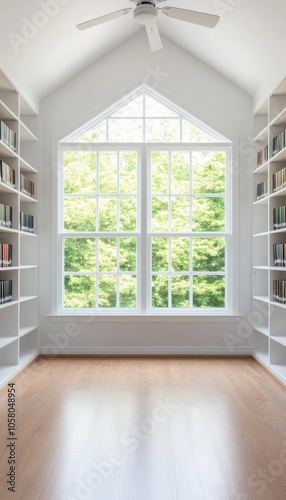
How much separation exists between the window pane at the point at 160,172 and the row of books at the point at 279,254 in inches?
64.7

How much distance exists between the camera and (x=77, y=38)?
513 cm

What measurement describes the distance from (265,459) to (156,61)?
4783mm

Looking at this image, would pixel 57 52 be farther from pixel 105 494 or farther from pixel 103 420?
pixel 105 494

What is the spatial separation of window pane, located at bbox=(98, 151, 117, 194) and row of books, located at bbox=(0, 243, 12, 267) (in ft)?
5.30

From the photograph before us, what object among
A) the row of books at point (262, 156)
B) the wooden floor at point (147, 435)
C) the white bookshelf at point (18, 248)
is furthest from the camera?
the row of books at point (262, 156)

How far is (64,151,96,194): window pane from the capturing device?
19.9 ft

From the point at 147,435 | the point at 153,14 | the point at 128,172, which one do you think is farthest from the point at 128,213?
the point at 147,435

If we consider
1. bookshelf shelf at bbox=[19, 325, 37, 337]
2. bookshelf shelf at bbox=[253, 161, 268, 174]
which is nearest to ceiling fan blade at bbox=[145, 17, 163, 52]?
bookshelf shelf at bbox=[253, 161, 268, 174]

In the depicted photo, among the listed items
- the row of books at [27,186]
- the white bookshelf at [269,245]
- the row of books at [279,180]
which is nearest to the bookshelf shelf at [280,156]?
the white bookshelf at [269,245]

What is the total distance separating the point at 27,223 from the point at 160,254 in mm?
1643

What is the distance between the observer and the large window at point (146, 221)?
6.04 metres

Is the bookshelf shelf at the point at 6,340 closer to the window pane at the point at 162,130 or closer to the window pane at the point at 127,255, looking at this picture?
the window pane at the point at 127,255

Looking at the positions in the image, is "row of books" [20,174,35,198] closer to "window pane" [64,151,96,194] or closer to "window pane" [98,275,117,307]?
"window pane" [64,151,96,194]

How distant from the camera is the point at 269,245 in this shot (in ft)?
16.8
